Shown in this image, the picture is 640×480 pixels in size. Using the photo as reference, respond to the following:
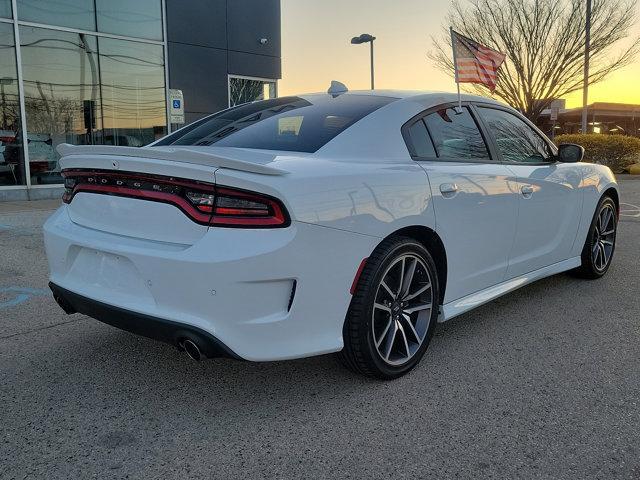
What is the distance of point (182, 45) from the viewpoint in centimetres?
1432

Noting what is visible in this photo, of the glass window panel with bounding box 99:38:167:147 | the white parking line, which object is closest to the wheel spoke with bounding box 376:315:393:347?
the white parking line

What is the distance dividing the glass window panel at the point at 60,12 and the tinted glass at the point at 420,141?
36.1 feet

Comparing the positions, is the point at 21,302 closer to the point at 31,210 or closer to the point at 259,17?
the point at 31,210

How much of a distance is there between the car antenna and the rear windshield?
146mm

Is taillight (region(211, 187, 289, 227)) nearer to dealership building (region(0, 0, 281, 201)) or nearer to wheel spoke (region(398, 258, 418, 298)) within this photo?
wheel spoke (region(398, 258, 418, 298))

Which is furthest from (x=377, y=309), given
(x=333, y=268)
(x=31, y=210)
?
(x=31, y=210)

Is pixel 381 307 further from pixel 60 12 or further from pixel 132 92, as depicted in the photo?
pixel 132 92


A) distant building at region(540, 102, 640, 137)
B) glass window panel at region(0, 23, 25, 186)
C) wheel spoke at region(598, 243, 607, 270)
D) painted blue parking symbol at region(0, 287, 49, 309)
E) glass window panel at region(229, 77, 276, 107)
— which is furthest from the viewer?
distant building at region(540, 102, 640, 137)

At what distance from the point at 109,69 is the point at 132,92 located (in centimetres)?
75

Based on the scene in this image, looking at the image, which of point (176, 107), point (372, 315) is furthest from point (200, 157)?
point (176, 107)

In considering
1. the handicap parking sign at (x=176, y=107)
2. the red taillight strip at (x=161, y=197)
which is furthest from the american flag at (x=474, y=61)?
the handicap parking sign at (x=176, y=107)

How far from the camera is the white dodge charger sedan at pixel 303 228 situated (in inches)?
95.4

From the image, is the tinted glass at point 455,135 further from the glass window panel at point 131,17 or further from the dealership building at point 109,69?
the glass window panel at point 131,17

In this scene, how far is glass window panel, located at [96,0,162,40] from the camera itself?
12844 mm
